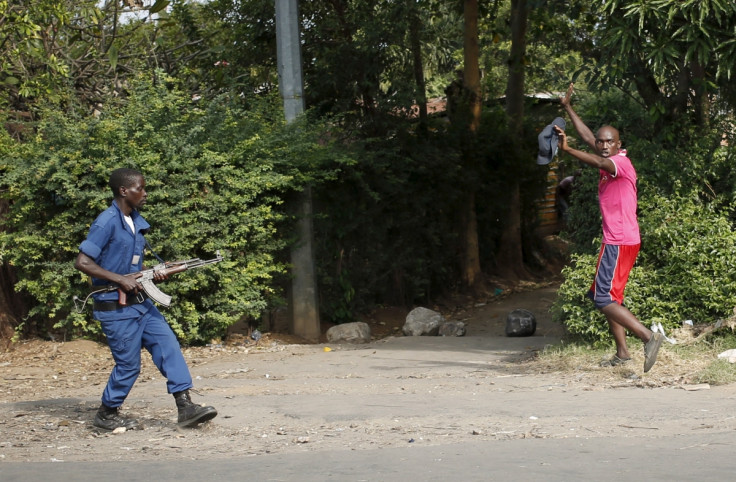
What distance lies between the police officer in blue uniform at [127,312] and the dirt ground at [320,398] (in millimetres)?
265

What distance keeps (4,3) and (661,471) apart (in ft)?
27.0

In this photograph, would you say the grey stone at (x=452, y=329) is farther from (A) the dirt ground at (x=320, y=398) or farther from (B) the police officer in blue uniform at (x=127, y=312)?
(B) the police officer in blue uniform at (x=127, y=312)

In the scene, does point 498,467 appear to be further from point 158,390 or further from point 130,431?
point 158,390

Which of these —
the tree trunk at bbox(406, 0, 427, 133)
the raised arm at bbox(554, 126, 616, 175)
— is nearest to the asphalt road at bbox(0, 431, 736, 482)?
the raised arm at bbox(554, 126, 616, 175)

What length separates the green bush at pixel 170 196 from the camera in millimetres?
9664

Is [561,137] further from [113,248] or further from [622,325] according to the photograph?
[113,248]

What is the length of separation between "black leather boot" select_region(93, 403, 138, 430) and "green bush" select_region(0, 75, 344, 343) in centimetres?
346

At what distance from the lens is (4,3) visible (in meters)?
9.97

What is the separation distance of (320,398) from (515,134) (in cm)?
985

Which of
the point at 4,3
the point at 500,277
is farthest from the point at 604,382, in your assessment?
the point at 500,277

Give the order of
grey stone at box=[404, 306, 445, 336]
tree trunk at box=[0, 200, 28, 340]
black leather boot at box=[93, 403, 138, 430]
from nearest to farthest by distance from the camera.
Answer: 1. black leather boot at box=[93, 403, 138, 430]
2. tree trunk at box=[0, 200, 28, 340]
3. grey stone at box=[404, 306, 445, 336]

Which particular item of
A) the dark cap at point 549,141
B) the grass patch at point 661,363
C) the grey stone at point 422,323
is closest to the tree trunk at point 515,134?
the grey stone at point 422,323

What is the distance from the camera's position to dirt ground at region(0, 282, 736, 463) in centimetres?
602

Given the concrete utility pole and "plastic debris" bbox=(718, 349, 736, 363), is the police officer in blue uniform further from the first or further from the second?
the concrete utility pole
